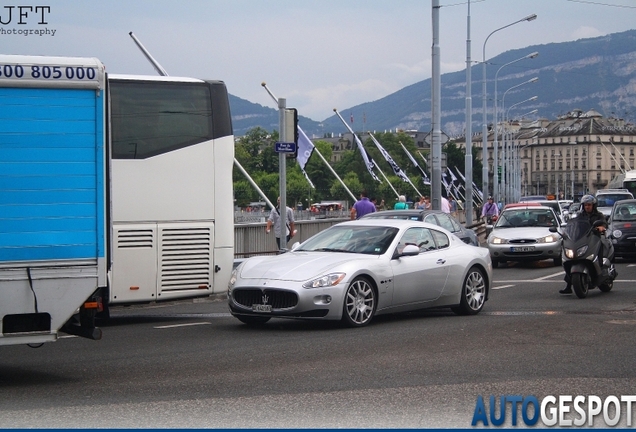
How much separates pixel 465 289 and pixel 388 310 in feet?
5.36

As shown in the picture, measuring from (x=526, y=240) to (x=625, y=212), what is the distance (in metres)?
3.42

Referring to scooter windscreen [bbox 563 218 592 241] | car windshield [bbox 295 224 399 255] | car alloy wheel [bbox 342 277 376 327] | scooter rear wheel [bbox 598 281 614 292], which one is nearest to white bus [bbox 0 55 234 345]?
car alloy wheel [bbox 342 277 376 327]

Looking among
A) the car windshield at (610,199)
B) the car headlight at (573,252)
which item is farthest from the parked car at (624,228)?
the car windshield at (610,199)

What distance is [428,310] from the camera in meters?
16.1

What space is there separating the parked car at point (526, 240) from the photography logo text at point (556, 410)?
17.8m

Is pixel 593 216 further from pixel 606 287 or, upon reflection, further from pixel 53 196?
pixel 53 196

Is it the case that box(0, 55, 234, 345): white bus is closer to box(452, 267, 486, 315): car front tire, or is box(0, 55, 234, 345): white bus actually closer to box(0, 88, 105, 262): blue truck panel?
box(0, 88, 105, 262): blue truck panel

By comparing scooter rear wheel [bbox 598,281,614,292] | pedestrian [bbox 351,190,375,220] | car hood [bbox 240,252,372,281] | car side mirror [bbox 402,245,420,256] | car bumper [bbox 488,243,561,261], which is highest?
pedestrian [bbox 351,190,375,220]

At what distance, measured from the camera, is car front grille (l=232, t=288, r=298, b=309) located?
12789 mm

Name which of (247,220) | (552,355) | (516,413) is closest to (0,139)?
(516,413)

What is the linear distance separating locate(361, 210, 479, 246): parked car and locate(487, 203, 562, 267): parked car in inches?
105

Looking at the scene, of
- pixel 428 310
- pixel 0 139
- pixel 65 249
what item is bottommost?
pixel 428 310

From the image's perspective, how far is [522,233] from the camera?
86.0 feet

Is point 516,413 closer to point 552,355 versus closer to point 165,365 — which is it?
point 552,355
